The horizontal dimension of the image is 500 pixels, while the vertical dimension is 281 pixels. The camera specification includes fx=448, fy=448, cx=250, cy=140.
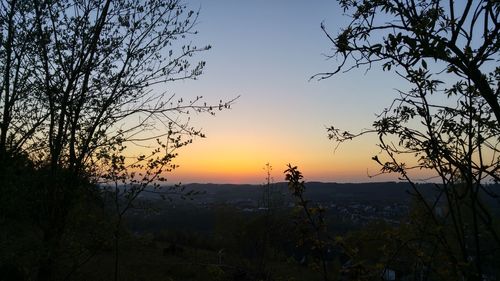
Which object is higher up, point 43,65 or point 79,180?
point 43,65

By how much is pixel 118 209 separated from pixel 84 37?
313 centimetres

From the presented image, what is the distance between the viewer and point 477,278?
3299 mm

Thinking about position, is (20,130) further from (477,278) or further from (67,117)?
(477,278)

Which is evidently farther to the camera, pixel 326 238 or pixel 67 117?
pixel 67 117

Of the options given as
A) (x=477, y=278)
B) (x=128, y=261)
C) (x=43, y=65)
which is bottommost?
(x=128, y=261)

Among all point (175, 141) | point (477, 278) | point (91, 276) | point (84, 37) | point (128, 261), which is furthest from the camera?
point (128, 261)

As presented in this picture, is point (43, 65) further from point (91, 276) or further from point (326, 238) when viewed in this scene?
point (91, 276)

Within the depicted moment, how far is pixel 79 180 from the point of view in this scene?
7.29m

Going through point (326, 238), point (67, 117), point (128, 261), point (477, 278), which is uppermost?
point (67, 117)

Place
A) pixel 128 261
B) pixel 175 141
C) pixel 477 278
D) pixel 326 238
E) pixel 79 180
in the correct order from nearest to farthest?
pixel 477 278 < pixel 326 238 < pixel 79 180 < pixel 175 141 < pixel 128 261

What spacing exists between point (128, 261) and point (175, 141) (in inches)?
728

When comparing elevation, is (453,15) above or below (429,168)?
above

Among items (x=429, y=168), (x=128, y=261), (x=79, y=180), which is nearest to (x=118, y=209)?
(x=79, y=180)

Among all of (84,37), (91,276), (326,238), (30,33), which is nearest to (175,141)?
(84,37)
